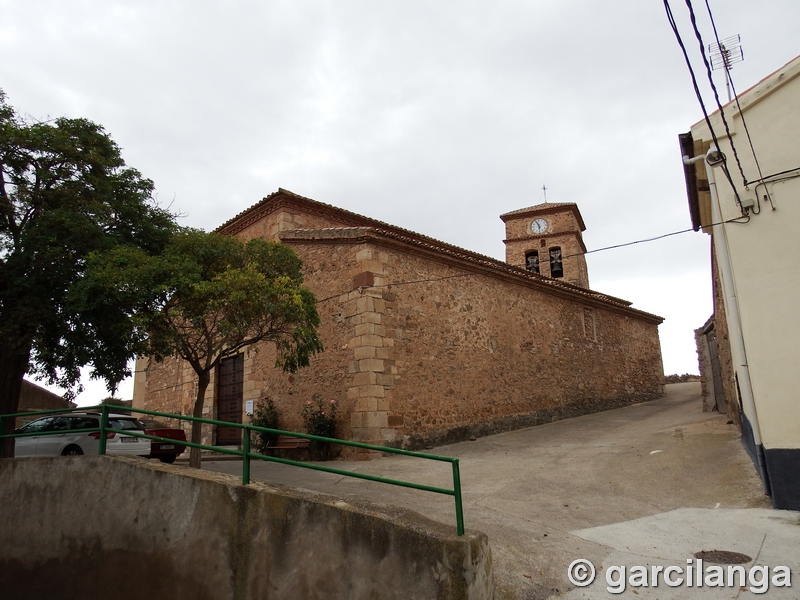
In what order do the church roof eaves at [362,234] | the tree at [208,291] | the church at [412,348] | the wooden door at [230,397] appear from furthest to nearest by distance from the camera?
the wooden door at [230,397] → the church roof eaves at [362,234] → the church at [412,348] → the tree at [208,291]

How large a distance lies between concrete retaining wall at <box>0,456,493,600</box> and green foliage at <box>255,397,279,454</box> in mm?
5769

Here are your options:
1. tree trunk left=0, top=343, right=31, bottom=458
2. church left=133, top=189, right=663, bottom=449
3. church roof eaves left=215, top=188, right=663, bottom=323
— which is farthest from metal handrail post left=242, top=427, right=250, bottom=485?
church roof eaves left=215, top=188, right=663, bottom=323

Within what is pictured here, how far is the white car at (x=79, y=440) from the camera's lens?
9602 mm

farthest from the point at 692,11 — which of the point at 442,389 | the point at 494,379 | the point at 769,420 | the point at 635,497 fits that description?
the point at 494,379

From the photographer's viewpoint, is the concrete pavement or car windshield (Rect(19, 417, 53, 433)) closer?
the concrete pavement

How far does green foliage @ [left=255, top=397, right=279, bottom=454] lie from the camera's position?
12430 millimetres

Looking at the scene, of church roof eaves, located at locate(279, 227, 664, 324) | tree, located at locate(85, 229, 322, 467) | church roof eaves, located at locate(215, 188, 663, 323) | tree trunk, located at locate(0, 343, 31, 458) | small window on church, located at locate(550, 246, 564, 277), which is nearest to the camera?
tree, located at locate(85, 229, 322, 467)

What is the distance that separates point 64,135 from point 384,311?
21.9 ft

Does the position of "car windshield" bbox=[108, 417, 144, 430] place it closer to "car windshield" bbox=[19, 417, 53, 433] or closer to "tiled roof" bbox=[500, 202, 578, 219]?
"car windshield" bbox=[19, 417, 53, 433]

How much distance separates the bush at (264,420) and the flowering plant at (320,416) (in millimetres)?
1111

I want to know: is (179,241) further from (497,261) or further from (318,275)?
(497,261)

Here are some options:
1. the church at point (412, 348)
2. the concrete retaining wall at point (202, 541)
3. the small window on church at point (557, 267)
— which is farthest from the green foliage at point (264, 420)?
the small window on church at point (557, 267)

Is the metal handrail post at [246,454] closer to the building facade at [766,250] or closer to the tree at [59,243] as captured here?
the tree at [59,243]

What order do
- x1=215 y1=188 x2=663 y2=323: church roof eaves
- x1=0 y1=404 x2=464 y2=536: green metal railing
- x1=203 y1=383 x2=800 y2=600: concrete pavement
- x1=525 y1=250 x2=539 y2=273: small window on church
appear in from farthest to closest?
x1=525 y1=250 x2=539 y2=273: small window on church, x1=215 y1=188 x2=663 y2=323: church roof eaves, x1=203 y1=383 x2=800 y2=600: concrete pavement, x1=0 y1=404 x2=464 y2=536: green metal railing
